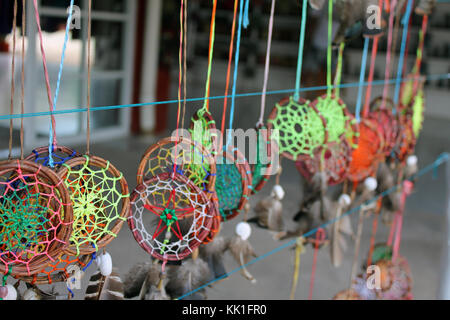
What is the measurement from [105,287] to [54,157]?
0.22 m

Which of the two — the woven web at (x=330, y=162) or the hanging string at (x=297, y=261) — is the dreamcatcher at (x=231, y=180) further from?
the hanging string at (x=297, y=261)

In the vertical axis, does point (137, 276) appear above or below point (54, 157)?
below

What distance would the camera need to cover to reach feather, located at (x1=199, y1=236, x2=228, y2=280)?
0.92m

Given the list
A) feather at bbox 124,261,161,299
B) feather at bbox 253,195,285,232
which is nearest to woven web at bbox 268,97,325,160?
feather at bbox 253,195,285,232

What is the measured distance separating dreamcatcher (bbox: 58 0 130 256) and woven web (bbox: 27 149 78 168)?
1 cm

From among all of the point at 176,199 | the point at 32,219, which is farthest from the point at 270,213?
the point at 32,219

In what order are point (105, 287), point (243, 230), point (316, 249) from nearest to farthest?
1. point (105, 287)
2. point (243, 230)
3. point (316, 249)

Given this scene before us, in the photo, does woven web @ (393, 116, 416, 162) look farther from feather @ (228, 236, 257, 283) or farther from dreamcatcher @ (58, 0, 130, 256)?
dreamcatcher @ (58, 0, 130, 256)

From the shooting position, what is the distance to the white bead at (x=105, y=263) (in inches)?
26.8

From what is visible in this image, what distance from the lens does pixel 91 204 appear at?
0.64 metres

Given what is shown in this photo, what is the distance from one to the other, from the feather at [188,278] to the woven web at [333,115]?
14.4 inches

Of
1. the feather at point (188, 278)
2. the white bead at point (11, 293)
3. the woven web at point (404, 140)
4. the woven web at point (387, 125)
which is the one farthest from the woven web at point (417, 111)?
the white bead at point (11, 293)

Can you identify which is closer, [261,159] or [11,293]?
[11,293]

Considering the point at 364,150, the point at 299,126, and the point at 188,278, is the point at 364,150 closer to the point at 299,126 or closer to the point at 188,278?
the point at 299,126
